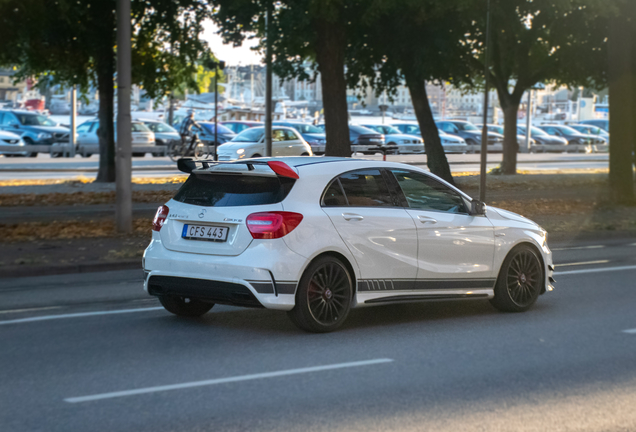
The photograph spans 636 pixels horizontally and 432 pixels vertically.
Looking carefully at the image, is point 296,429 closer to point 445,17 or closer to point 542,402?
point 542,402

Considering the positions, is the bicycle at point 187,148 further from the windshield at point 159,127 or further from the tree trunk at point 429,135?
the tree trunk at point 429,135

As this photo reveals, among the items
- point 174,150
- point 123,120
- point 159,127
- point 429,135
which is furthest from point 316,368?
point 159,127

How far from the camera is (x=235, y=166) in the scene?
297 inches

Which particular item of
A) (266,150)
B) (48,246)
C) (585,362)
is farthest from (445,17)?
A: (585,362)

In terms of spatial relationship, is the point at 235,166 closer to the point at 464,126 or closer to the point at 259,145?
the point at 259,145

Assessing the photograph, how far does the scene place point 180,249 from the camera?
7.51 meters

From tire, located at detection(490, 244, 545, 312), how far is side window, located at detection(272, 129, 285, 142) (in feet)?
86.0

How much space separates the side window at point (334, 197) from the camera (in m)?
7.55

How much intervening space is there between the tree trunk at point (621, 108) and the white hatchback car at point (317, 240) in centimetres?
1351

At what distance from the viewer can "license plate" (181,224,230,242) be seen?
7289 mm

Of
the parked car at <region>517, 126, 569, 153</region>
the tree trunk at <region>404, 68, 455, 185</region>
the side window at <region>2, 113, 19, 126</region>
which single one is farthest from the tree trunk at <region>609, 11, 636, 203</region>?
the parked car at <region>517, 126, 569, 153</region>

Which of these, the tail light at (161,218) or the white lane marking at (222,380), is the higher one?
the tail light at (161,218)

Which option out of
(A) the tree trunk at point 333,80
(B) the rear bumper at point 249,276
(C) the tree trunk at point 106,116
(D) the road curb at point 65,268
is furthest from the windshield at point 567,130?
(B) the rear bumper at point 249,276

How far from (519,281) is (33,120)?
Answer: 38624 millimetres
